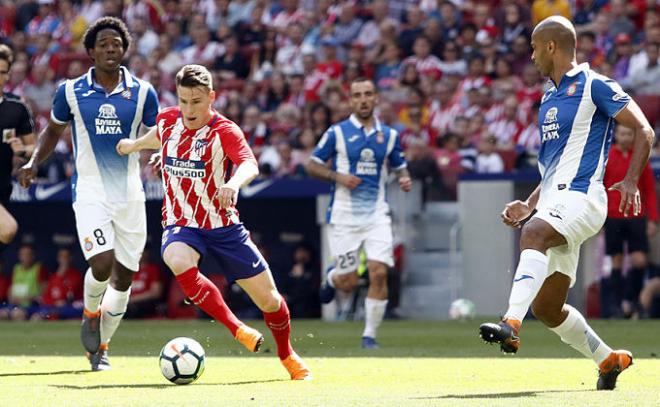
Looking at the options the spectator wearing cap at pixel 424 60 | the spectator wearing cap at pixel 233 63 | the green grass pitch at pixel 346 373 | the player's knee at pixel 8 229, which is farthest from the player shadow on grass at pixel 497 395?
the spectator wearing cap at pixel 233 63

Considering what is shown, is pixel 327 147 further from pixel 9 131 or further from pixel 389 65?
pixel 389 65

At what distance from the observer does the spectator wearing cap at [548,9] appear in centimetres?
2061

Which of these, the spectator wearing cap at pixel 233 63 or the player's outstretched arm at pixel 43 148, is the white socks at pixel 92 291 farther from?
the spectator wearing cap at pixel 233 63

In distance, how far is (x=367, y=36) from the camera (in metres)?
22.5

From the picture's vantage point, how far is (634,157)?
8039 mm

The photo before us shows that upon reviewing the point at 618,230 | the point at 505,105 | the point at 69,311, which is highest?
the point at 505,105

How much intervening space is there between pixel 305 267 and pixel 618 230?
166 inches

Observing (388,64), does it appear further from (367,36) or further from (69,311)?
(69,311)

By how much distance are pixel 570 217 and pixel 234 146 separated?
2.20 meters

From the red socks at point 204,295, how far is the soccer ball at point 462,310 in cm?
892

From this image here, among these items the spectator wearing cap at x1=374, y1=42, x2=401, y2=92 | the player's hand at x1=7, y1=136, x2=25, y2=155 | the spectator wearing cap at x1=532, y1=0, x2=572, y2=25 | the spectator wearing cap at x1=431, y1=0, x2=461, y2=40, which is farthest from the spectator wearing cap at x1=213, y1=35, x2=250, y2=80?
the player's hand at x1=7, y1=136, x2=25, y2=155

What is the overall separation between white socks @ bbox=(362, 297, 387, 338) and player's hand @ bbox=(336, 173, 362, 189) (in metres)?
1.20

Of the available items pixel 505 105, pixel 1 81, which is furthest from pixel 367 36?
pixel 1 81

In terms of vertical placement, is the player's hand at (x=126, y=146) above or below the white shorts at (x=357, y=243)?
above
